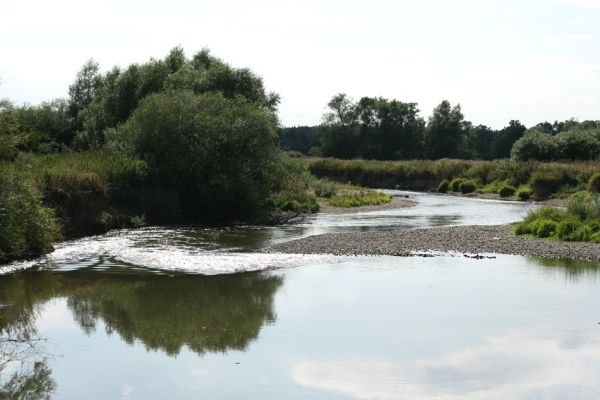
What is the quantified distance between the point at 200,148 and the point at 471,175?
41.3m

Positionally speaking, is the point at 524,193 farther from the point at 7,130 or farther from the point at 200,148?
the point at 7,130

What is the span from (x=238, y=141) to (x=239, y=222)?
15.4 ft

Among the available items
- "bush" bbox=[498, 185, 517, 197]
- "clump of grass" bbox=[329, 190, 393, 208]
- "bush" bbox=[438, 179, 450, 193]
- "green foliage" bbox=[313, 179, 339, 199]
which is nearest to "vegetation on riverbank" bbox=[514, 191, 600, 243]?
"clump of grass" bbox=[329, 190, 393, 208]

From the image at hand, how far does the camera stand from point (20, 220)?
2441 cm

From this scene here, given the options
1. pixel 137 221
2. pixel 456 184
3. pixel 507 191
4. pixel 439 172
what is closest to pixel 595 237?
pixel 137 221

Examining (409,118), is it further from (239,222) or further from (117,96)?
(239,222)

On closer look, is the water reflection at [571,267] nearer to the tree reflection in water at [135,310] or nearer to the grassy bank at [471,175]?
the tree reflection in water at [135,310]

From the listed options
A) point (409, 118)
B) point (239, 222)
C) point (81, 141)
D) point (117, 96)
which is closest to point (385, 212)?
point (239, 222)

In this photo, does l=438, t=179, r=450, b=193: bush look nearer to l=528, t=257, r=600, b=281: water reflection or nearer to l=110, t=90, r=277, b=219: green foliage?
l=110, t=90, r=277, b=219: green foliage

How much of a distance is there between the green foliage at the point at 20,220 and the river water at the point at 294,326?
2.56 ft

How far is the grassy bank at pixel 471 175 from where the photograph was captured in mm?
60156

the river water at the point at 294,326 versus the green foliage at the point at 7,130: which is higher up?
the green foliage at the point at 7,130

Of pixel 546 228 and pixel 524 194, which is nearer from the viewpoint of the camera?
pixel 546 228

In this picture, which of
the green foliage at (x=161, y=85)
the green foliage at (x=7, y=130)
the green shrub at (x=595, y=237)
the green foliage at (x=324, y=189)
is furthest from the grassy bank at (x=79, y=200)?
the green shrub at (x=595, y=237)
